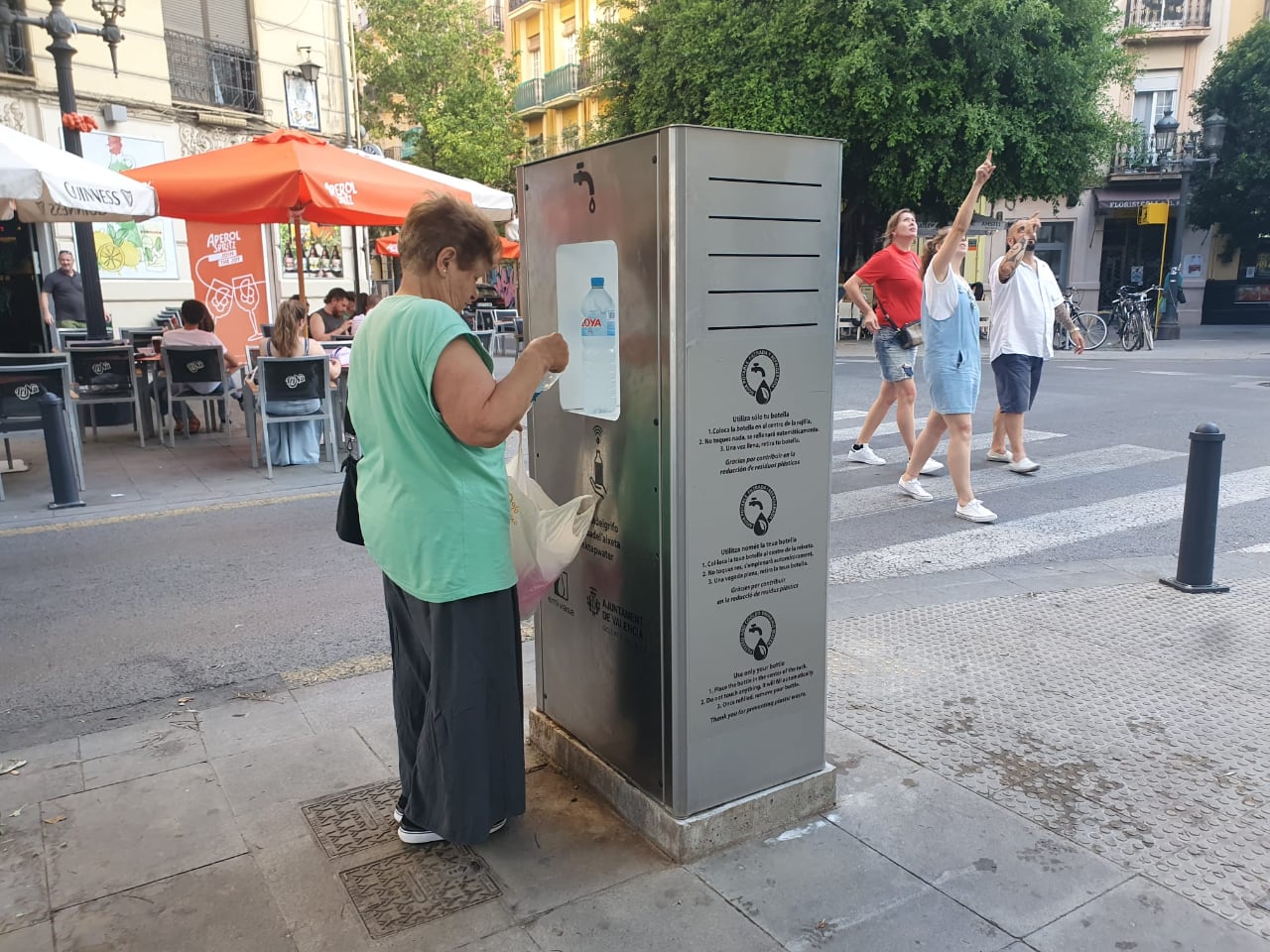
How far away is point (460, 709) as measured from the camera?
2613 millimetres

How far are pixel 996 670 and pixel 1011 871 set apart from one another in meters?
1.56

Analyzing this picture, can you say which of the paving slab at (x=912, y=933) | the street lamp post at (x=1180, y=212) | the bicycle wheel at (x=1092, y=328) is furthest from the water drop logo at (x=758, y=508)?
the street lamp post at (x=1180, y=212)

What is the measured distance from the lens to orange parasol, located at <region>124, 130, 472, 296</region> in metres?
8.50

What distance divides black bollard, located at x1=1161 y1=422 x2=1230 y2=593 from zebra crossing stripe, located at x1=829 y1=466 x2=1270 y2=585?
3.18 ft

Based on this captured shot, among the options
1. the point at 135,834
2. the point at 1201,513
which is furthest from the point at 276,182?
the point at 1201,513

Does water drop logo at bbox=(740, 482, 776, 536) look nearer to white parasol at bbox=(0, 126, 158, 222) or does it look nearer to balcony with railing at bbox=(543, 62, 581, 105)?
white parasol at bbox=(0, 126, 158, 222)

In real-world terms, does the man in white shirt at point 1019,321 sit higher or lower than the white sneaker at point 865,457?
higher

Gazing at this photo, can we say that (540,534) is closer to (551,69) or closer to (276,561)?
(276,561)

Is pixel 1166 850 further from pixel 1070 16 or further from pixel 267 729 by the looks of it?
pixel 1070 16

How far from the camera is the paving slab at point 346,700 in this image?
3727mm

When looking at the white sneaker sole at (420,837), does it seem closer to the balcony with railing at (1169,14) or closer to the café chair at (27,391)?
the café chair at (27,391)

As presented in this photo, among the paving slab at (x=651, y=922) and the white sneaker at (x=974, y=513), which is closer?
the paving slab at (x=651, y=922)

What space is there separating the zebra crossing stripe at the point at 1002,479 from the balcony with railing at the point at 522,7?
120ft

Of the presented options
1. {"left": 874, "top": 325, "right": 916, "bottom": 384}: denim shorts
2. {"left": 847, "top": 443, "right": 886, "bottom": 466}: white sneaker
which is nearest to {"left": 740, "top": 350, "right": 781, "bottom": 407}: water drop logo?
{"left": 874, "top": 325, "right": 916, "bottom": 384}: denim shorts
